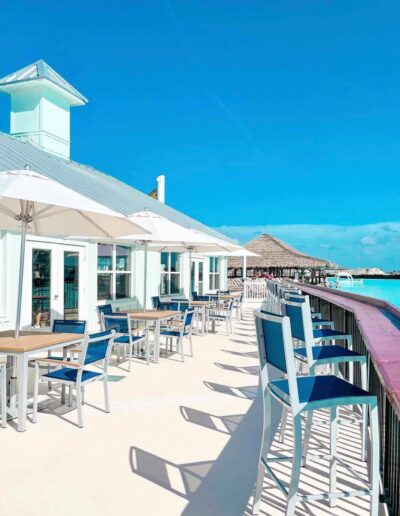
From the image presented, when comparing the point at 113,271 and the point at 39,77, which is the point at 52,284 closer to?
the point at 113,271

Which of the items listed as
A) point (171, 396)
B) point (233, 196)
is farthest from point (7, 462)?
point (233, 196)

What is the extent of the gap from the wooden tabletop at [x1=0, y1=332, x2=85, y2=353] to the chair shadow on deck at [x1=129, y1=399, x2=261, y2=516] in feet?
4.69

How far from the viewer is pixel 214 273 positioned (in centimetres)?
2103

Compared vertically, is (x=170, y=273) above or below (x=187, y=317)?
above

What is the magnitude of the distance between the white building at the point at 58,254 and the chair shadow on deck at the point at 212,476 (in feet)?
17.0

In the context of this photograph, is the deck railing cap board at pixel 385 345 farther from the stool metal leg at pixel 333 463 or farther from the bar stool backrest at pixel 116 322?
the bar stool backrest at pixel 116 322

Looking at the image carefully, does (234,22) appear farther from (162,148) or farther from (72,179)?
(162,148)

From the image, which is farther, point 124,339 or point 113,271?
point 113,271

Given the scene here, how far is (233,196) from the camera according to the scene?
177ft

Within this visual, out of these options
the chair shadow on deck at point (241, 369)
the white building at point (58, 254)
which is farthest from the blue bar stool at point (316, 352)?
the white building at point (58, 254)

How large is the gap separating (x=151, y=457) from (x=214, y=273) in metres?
17.5

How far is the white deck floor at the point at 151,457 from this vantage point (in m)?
2.91

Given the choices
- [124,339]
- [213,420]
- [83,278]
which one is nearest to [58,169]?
[83,278]

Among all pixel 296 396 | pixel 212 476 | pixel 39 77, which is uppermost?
pixel 39 77
